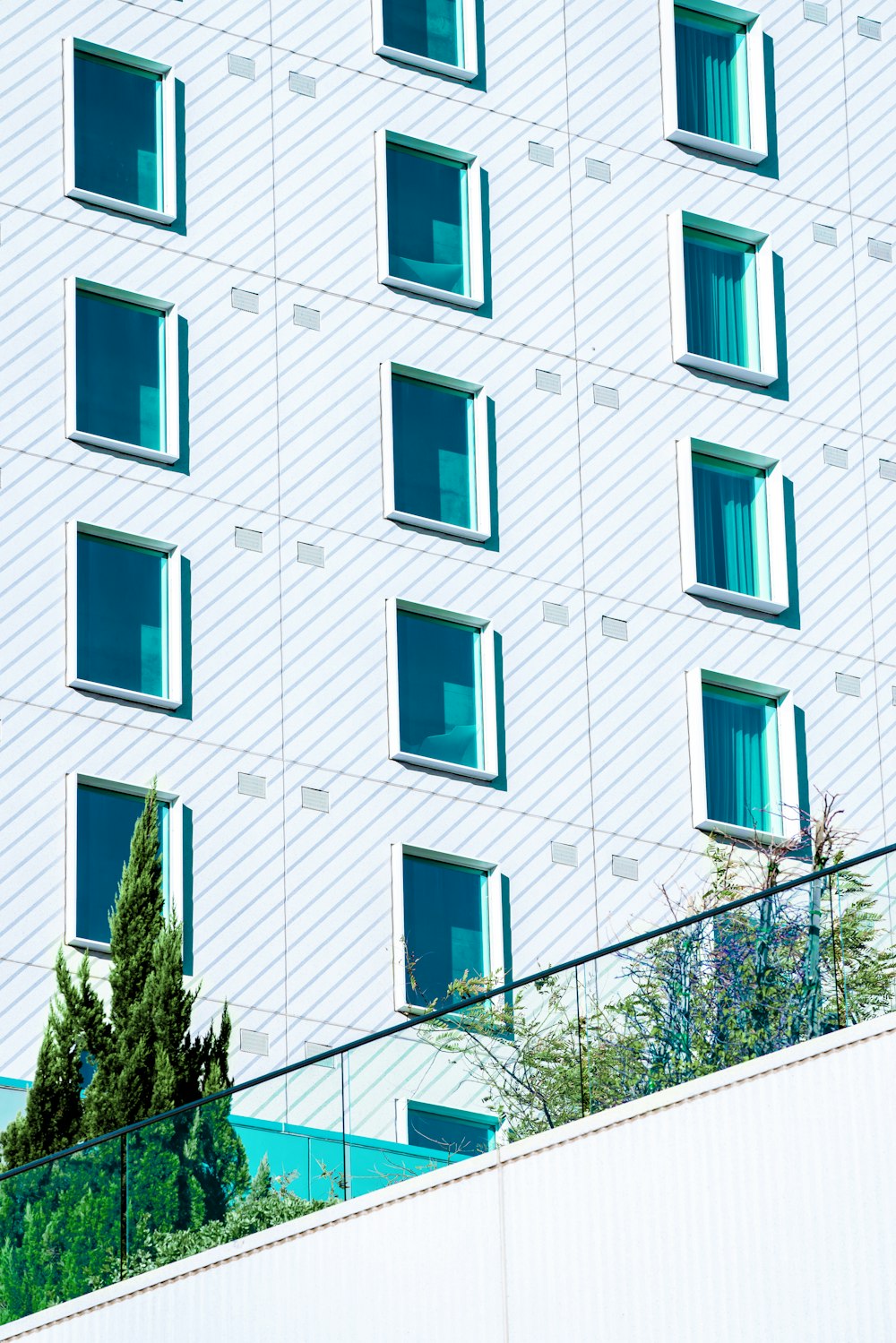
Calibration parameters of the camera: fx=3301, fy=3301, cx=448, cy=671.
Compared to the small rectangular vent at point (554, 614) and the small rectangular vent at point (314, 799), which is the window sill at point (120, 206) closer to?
the small rectangular vent at point (554, 614)

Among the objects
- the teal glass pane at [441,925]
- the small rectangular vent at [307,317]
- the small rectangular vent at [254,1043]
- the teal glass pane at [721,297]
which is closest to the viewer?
the small rectangular vent at [254,1043]

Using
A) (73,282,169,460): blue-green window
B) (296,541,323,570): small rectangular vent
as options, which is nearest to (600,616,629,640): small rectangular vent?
(296,541,323,570): small rectangular vent

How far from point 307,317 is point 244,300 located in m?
0.88

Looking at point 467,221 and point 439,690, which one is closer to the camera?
point 439,690

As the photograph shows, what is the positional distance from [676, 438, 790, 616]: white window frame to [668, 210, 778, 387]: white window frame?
113cm

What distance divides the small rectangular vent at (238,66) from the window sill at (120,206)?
2.42 metres

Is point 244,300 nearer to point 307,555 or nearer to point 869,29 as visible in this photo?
point 307,555

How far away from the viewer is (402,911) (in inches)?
1587

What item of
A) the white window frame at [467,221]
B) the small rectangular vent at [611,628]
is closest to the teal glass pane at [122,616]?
the white window frame at [467,221]

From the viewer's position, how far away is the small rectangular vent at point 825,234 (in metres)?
46.7

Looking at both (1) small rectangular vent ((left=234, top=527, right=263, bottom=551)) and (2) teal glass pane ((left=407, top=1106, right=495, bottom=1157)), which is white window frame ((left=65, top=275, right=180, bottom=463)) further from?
(2) teal glass pane ((left=407, top=1106, right=495, bottom=1157))

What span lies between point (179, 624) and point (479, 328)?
21.1 feet

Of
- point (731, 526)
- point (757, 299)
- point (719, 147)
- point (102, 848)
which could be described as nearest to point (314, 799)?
point (102, 848)

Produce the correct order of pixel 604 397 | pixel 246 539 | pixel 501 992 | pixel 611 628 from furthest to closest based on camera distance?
pixel 604 397 → pixel 611 628 → pixel 246 539 → pixel 501 992
